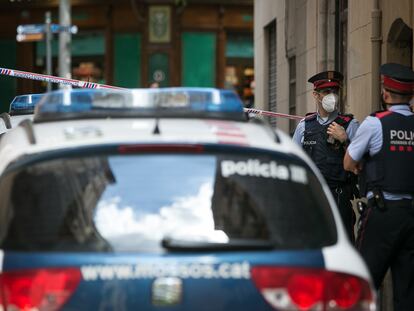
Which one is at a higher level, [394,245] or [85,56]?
[85,56]

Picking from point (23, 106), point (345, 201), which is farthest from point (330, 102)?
point (23, 106)

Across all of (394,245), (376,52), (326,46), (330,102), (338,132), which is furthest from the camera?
(326,46)

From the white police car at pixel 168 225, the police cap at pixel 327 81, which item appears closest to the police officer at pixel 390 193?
the police cap at pixel 327 81

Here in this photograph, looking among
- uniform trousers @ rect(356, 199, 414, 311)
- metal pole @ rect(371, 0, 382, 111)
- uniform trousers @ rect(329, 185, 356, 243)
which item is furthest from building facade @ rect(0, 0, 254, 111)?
uniform trousers @ rect(356, 199, 414, 311)

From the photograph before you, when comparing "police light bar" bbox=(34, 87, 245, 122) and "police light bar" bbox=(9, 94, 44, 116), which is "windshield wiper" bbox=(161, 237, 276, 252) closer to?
"police light bar" bbox=(34, 87, 245, 122)

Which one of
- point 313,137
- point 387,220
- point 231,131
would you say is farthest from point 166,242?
point 313,137

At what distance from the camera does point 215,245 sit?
425cm

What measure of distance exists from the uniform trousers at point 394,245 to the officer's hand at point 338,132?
73.6 inches

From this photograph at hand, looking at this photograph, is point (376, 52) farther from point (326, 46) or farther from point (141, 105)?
point (141, 105)

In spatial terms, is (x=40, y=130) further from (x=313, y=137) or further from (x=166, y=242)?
(x=313, y=137)

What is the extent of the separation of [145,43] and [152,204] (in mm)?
30980

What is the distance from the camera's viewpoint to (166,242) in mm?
4242

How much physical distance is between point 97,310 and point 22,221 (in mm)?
520

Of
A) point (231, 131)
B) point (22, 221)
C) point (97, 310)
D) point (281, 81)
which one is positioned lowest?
point (97, 310)
